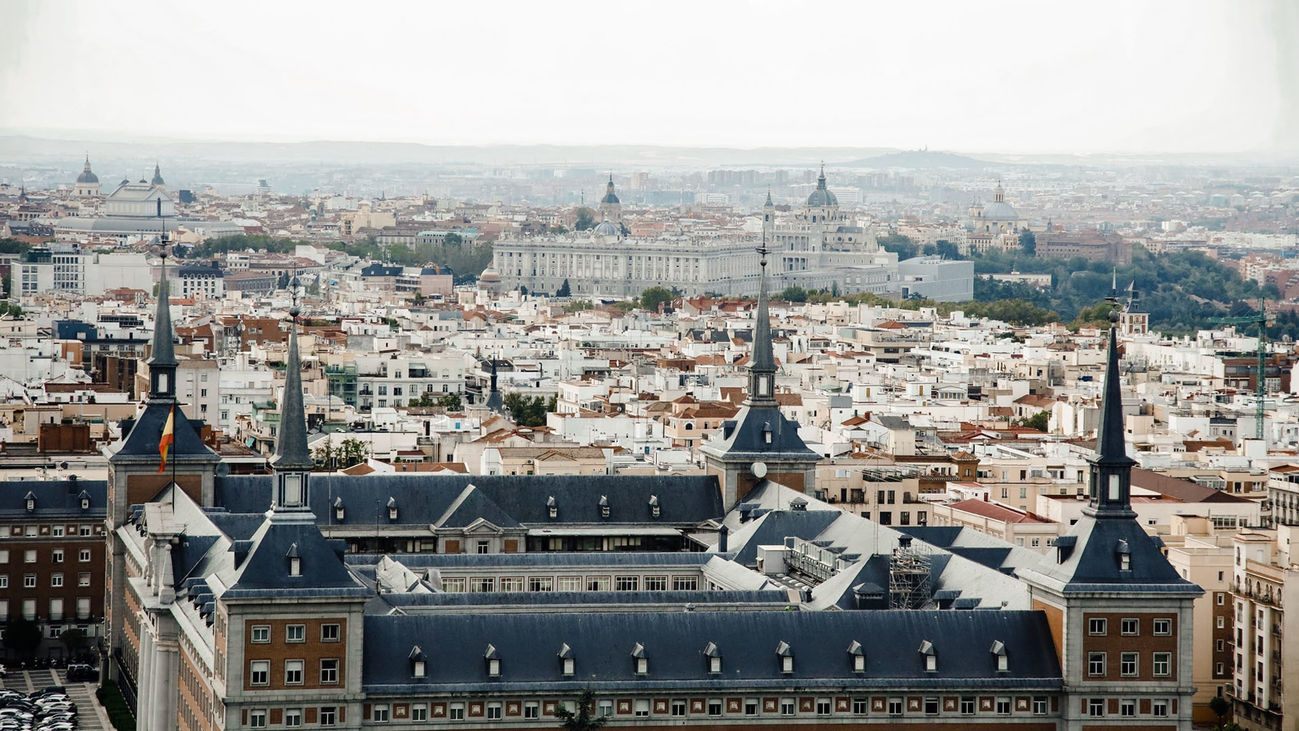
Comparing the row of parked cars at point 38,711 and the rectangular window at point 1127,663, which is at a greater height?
the rectangular window at point 1127,663

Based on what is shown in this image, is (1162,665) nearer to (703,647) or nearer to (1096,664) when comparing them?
(1096,664)

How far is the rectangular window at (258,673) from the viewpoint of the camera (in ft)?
192

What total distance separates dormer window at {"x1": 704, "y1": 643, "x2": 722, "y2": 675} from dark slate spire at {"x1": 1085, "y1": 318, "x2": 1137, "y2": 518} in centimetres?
834

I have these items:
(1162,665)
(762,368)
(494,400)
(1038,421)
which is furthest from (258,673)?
(1038,421)

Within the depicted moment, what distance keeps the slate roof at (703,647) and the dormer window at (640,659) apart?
4.5 inches

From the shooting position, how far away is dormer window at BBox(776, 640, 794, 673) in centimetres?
6112

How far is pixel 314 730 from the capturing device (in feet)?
192

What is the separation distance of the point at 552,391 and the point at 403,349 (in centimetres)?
1915

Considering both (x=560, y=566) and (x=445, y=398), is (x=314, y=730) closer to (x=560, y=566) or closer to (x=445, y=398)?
(x=560, y=566)

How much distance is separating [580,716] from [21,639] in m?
37.0

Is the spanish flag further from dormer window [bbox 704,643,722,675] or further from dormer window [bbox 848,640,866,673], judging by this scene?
dormer window [bbox 848,640,866,673]

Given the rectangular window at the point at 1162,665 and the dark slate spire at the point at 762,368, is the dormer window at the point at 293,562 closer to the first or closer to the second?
the rectangular window at the point at 1162,665

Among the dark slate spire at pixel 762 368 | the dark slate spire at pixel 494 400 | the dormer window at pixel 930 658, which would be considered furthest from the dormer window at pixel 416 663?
the dark slate spire at pixel 494 400

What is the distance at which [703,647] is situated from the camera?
6144 centimetres
